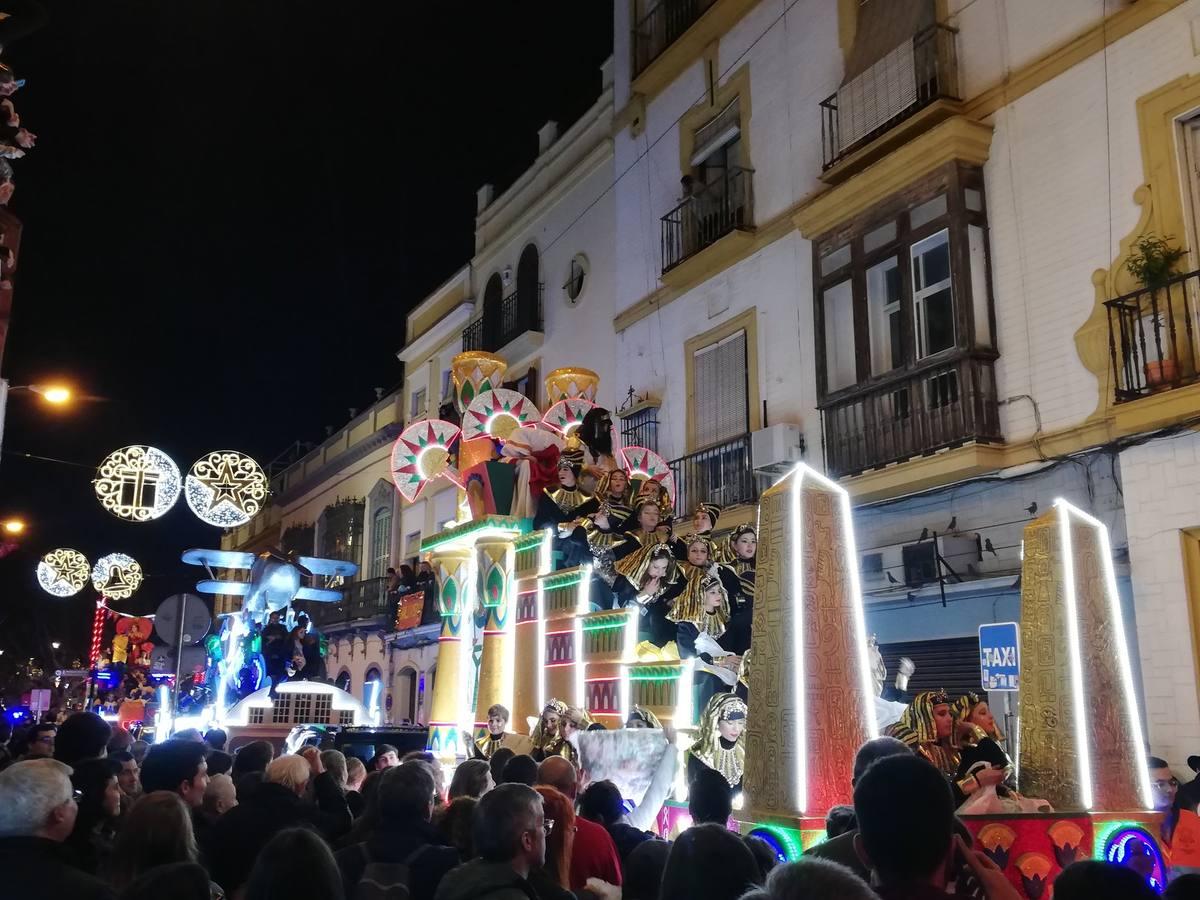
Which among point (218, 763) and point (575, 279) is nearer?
point (218, 763)

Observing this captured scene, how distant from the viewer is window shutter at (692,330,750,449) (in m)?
17.7

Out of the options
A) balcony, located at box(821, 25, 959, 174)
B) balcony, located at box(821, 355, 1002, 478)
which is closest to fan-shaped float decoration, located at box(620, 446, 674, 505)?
balcony, located at box(821, 355, 1002, 478)

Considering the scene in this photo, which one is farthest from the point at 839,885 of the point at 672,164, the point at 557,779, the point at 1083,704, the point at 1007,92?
the point at 672,164

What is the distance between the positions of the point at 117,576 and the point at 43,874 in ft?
76.2

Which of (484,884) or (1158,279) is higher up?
(1158,279)

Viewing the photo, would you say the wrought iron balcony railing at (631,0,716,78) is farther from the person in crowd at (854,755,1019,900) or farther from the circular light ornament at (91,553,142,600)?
the person in crowd at (854,755,1019,900)

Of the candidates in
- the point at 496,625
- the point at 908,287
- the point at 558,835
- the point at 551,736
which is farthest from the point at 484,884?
the point at 908,287

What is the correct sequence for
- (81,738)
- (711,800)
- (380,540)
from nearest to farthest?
(711,800)
(81,738)
(380,540)

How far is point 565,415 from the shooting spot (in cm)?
1481

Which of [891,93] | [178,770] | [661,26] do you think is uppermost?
[661,26]

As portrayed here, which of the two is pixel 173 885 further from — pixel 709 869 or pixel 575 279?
pixel 575 279

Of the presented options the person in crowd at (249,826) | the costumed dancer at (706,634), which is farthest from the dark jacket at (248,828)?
the costumed dancer at (706,634)

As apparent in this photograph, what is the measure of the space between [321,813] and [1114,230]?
1016cm

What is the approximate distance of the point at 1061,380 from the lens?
12430 millimetres
